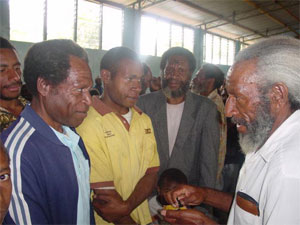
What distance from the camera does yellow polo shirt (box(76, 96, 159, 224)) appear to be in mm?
1557

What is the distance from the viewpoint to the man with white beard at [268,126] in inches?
39.3

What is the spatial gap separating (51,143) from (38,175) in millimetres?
163

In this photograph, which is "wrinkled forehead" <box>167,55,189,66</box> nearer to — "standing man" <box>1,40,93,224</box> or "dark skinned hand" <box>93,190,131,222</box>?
"standing man" <box>1,40,93,224</box>

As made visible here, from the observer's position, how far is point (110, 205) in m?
1.51

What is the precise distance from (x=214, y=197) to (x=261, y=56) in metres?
1.11

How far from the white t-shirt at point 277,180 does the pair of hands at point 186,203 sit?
0.41 meters

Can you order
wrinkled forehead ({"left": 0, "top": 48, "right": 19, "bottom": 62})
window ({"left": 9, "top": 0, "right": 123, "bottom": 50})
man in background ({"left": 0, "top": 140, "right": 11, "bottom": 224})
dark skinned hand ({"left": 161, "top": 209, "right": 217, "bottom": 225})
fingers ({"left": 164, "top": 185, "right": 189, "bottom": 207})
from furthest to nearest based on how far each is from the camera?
window ({"left": 9, "top": 0, "right": 123, "bottom": 50}) < wrinkled forehead ({"left": 0, "top": 48, "right": 19, "bottom": 62}) < fingers ({"left": 164, "top": 185, "right": 189, "bottom": 207}) < dark skinned hand ({"left": 161, "top": 209, "right": 217, "bottom": 225}) < man in background ({"left": 0, "top": 140, "right": 11, "bottom": 224})

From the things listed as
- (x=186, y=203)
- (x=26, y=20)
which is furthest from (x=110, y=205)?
(x=26, y=20)

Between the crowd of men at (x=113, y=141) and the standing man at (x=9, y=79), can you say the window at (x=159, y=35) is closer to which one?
the standing man at (x=9, y=79)

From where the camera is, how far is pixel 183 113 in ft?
8.33

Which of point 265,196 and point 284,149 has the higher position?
point 284,149

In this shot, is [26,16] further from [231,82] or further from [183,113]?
[231,82]

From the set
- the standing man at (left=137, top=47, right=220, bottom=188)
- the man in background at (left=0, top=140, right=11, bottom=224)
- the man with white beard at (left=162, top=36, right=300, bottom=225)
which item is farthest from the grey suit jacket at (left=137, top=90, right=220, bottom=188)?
the man in background at (left=0, top=140, right=11, bottom=224)

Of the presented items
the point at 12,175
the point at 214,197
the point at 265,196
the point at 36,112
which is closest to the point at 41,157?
the point at 12,175
